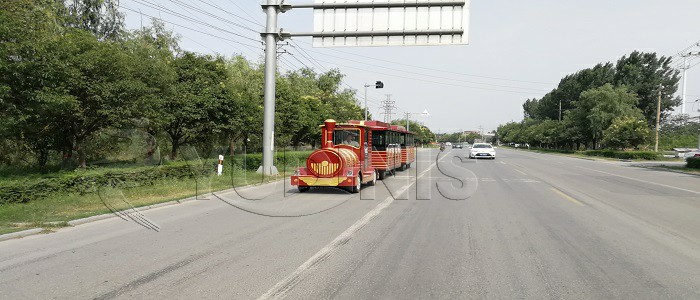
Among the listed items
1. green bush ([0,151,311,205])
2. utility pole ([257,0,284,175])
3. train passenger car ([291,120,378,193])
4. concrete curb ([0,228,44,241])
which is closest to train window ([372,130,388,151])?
train passenger car ([291,120,378,193])

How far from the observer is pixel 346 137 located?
16844 millimetres

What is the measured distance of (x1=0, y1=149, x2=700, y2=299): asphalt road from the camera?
16.8ft

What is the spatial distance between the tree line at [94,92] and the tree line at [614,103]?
47.3m

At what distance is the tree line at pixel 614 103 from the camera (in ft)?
189

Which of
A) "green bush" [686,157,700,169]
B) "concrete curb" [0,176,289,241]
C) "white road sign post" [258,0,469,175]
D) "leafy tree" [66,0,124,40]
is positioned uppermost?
"leafy tree" [66,0,124,40]

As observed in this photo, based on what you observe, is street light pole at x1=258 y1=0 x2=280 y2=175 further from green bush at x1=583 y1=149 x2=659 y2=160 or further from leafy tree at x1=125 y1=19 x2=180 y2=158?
green bush at x1=583 y1=149 x2=659 y2=160

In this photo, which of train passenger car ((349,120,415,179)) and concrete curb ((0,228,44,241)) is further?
train passenger car ((349,120,415,179))

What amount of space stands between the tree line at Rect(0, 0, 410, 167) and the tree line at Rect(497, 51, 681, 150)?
4726 centimetres

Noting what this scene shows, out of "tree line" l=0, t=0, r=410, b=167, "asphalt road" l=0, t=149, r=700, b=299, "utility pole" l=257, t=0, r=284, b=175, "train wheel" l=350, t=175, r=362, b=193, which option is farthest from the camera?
"utility pole" l=257, t=0, r=284, b=175

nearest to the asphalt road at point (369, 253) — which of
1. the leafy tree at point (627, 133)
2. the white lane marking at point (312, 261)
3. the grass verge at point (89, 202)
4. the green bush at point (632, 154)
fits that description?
the white lane marking at point (312, 261)

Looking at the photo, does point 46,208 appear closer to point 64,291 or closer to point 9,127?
point 9,127

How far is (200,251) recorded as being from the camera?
22.8 feet

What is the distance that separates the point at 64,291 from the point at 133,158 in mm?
17216

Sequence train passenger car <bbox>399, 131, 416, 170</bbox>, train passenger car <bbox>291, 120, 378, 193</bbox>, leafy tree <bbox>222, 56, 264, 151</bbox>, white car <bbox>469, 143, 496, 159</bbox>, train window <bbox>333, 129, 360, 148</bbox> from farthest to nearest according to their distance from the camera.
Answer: white car <bbox>469, 143, 496, 159</bbox>, train passenger car <bbox>399, 131, 416, 170</bbox>, leafy tree <bbox>222, 56, 264, 151</bbox>, train window <bbox>333, 129, 360, 148</bbox>, train passenger car <bbox>291, 120, 378, 193</bbox>
